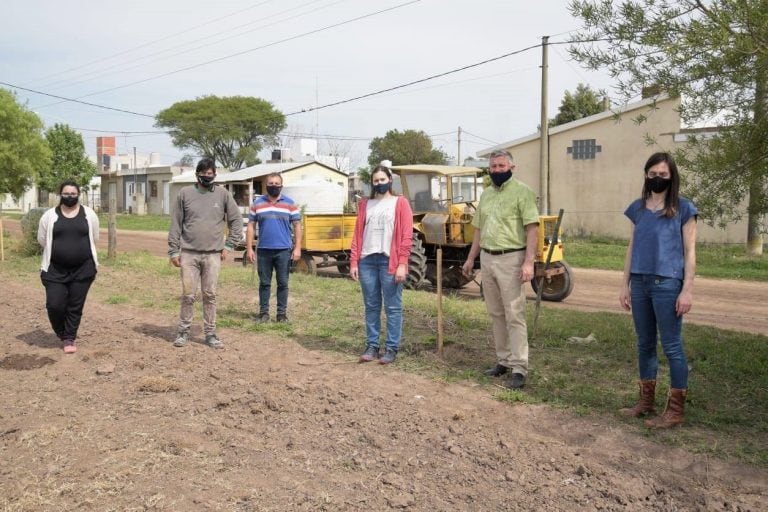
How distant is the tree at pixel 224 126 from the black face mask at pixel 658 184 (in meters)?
53.4

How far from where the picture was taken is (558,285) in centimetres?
1205

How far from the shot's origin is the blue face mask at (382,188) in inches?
264

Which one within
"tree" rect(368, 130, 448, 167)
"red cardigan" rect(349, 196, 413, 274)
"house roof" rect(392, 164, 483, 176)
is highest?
"tree" rect(368, 130, 448, 167)

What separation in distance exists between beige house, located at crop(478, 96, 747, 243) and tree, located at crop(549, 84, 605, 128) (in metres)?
11.6

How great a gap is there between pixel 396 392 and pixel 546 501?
6.75ft

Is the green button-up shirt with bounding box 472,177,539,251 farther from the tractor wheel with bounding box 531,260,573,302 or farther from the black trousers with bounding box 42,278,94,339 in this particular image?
the tractor wheel with bounding box 531,260,573,302

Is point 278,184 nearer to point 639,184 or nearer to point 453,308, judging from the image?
point 453,308

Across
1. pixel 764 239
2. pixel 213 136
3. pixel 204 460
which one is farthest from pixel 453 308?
pixel 213 136

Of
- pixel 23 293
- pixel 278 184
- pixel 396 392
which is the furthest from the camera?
pixel 23 293

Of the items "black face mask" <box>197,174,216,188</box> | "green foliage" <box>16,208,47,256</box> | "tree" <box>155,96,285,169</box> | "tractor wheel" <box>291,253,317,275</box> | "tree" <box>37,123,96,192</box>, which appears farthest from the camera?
"tree" <box>155,96,285,169</box>

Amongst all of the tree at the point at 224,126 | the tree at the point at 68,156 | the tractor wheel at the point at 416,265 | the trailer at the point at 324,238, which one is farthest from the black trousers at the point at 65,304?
the tree at the point at 224,126

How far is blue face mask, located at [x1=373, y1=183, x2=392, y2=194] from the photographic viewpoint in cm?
Result: 671

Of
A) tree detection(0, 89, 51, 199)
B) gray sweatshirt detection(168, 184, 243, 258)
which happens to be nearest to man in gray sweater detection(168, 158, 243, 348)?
gray sweatshirt detection(168, 184, 243, 258)

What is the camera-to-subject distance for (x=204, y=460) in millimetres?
4430
